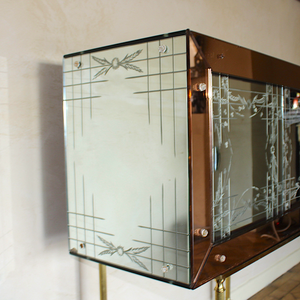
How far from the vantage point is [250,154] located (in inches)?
29.3

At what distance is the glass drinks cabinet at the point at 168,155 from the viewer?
0.54 meters

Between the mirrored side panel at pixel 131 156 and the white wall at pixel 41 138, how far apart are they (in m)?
0.11

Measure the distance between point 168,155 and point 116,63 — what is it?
0.69ft

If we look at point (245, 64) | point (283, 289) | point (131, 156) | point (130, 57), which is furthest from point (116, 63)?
point (283, 289)

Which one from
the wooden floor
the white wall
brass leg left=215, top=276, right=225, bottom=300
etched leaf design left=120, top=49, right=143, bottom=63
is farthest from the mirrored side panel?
the wooden floor

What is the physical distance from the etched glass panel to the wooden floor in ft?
2.06

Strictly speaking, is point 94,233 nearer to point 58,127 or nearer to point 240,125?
point 58,127

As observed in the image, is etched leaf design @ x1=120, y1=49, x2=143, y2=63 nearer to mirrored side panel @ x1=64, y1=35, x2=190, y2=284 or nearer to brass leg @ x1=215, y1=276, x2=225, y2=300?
mirrored side panel @ x1=64, y1=35, x2=190, y2=284

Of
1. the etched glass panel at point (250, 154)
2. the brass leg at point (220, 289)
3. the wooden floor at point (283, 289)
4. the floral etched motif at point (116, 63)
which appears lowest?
the wooden floor at point (283, 289)

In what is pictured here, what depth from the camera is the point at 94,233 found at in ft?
2.15

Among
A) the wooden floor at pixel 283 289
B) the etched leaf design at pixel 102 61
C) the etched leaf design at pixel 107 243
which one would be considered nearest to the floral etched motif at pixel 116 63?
the etched leaf design at pixel 102 61

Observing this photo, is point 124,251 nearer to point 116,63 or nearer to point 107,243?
point 107,243

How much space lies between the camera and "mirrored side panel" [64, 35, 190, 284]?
540 millimetres

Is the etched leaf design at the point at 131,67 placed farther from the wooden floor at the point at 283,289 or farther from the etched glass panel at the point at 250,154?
the wooden floor at the point at 283,289
